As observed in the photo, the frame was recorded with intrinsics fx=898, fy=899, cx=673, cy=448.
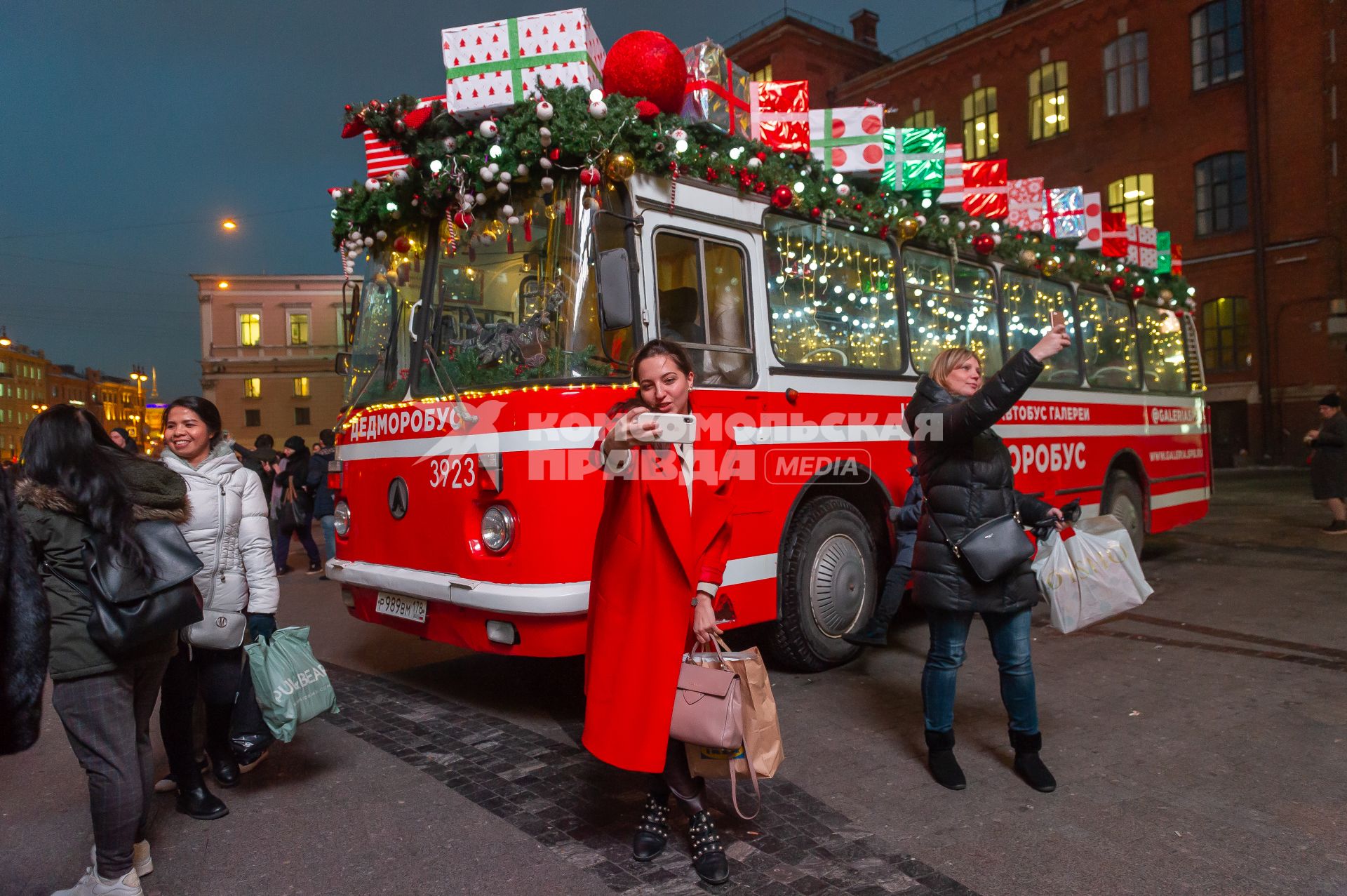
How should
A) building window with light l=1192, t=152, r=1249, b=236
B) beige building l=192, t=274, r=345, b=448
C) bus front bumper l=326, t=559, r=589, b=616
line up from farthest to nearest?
beige building l=192, t=274, r=345, b=448
building window with light l=1192, t=152, r=1249, b=236
bus front bumper l=326, t=559, r=589, b=616

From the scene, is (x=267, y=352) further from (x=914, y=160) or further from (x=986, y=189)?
(x=914, y=160)

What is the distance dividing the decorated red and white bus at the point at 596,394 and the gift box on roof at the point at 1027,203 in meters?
1.51

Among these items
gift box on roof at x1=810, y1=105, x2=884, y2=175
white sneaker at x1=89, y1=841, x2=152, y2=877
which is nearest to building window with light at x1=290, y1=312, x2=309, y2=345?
gift box on roof at x1=810, y1=105, x2=884, y2=175

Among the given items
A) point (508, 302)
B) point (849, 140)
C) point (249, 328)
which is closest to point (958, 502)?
point (508, 302)

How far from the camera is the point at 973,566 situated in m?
3.91

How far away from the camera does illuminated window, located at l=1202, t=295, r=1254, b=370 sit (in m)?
27.1

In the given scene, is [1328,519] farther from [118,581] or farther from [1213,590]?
[118,581]

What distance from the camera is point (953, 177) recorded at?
7410 mm

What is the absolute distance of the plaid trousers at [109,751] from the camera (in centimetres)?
298

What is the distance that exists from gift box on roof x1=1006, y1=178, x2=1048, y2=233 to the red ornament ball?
15.6 feet

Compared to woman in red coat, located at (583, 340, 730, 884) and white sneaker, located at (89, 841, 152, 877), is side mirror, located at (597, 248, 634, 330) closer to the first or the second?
woman in red coat, located at (583, 340, 730, 884)

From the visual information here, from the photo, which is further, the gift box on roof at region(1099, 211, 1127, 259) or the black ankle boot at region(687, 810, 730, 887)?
the gift box on roof at region(1099, 211, 1127, 259)

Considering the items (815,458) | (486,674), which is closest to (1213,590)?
(815,458)

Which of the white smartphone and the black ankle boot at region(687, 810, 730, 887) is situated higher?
the white smartphone
